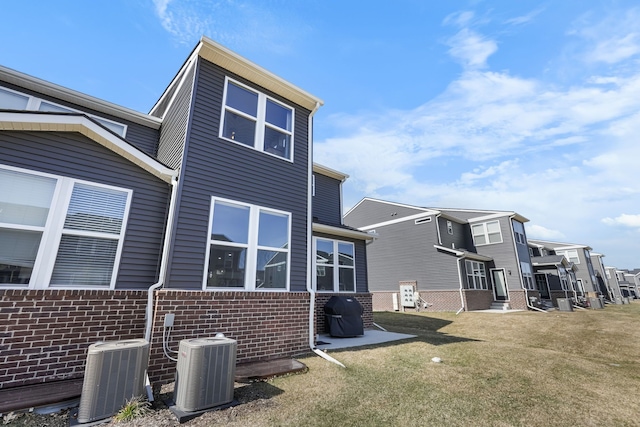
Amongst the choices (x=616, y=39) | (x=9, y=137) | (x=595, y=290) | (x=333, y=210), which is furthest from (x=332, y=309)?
(x=595, y=290)

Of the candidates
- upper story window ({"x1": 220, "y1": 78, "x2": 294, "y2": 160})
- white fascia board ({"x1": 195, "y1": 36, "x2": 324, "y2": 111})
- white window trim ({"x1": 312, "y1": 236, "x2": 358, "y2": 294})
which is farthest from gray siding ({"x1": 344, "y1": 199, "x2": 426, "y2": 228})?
upper story window ({"x1": 220, "y1": 78, "x2": 294, "y2": 160})

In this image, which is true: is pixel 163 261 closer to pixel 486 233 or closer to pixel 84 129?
pixel 84 129

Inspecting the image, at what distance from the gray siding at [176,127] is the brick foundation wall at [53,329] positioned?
117 inches

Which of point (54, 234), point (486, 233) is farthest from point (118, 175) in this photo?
point (486, 233)

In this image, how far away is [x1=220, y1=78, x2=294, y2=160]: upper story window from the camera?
6.46m

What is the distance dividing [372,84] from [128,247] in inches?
385

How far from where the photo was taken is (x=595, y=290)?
3134cm

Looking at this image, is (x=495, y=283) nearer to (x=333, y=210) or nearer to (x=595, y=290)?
(x=333, y=210)

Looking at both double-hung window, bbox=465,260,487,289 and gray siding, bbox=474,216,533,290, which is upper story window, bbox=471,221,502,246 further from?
double-hung window, bbox=465,260,487,289

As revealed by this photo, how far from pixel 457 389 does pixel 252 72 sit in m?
7.91

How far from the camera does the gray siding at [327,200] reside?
37.8 feet

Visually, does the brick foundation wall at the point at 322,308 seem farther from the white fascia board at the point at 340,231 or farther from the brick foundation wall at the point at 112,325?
the brick foundation wall at the point at 112,325

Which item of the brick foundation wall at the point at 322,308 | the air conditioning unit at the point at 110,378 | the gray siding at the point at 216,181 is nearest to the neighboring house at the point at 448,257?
the brick foundation wall at the point at 322,308

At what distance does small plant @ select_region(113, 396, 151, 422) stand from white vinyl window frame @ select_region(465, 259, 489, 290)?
64.1 ft
